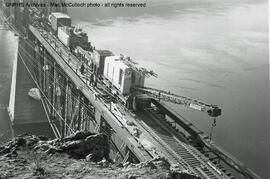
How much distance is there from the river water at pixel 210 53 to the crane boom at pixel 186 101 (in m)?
20.2

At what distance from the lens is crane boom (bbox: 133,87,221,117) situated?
37.1m

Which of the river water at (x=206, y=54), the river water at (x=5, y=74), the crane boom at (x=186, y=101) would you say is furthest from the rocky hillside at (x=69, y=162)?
the river water at (x=5, y=74)

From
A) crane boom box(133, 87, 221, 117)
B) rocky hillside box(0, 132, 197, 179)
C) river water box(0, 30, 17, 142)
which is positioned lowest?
river water box(0, 30, 17, 142)

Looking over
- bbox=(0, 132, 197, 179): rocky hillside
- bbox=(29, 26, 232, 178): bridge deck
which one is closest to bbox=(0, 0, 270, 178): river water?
bbox=(29, 26, 232, 178): bridge deck

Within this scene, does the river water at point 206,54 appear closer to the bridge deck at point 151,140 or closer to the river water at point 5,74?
the river water at point 5,74

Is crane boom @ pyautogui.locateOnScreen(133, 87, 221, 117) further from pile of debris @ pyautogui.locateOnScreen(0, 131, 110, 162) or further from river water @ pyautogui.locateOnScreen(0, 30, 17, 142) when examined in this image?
river water @ pyautogui.locateOnScreen(0, 30, 17, 142)

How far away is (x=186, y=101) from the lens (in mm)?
39750

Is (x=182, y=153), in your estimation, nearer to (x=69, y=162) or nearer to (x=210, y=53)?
(x=69, y=162)

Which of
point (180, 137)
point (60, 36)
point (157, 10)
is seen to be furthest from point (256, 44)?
point (180, 137)

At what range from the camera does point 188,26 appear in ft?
410

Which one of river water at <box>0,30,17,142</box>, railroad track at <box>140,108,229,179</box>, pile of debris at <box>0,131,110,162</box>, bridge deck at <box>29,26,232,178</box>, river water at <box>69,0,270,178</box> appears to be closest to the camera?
pile of debris at <box>0,131,110,162</box>

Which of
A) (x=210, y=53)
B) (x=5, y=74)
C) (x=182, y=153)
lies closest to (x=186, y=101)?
(x=182, y=153)

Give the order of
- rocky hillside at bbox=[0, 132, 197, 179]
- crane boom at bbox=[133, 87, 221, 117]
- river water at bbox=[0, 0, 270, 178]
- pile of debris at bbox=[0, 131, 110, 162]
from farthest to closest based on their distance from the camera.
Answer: river water at bbox=[0, 0, 270, 178], crane boom at bbox=[133, 87, 221, 117], pile of debris at bbox=[0, 131, 110, 162], rocky hillside at bbox=[0, 132, 197, 179]

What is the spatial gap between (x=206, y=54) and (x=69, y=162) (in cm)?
8502
